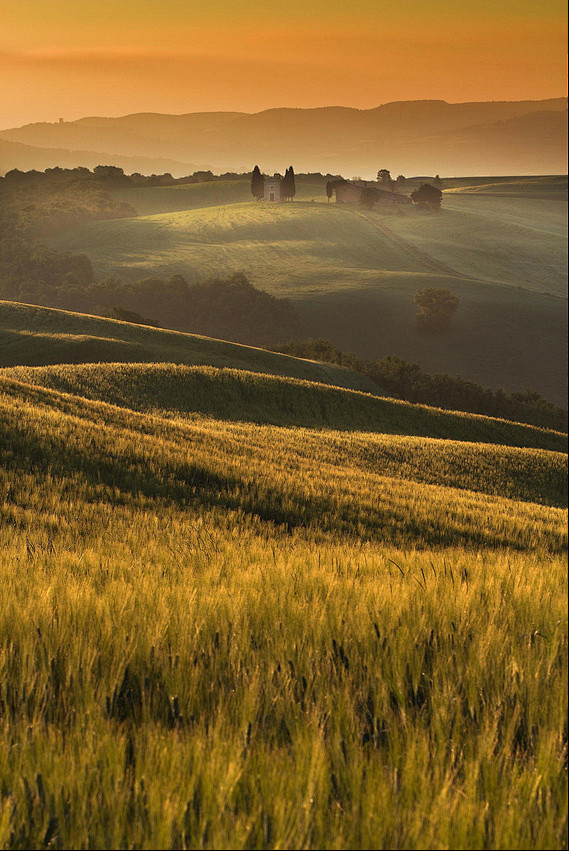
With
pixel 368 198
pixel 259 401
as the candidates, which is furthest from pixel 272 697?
pixel 368 198

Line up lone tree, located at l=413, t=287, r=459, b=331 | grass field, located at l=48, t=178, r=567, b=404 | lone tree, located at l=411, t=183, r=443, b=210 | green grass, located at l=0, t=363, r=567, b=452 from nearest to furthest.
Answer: green grass, located at l=0, t=363, r=567, b=452, grass field, located at l=48, t=178, r=567, b=404, lone tree, located at l=413, t=287, r=459, b=331, lone tree, located at l=411, t=183, r=443, b=210

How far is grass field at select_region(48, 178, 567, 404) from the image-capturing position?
105 metres

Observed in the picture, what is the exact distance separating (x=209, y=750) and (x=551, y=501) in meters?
26.4

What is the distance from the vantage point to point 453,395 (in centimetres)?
6856

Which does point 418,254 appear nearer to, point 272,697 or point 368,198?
point 368,198

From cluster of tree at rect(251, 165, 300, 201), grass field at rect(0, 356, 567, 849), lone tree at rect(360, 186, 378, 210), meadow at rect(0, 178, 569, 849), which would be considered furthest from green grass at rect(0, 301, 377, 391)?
→ cluster of tree at rect(251, 165, 300, 201)

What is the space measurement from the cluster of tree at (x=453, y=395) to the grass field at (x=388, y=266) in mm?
27954

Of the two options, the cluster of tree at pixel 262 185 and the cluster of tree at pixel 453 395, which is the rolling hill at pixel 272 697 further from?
the cluster of tree at pixel 262 185

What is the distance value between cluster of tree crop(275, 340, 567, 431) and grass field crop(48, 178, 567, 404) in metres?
28.0

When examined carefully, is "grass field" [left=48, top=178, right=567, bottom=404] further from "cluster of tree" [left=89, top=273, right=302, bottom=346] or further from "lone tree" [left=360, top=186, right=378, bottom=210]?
"lone tree" [left=360, top=186, right=378, bottom=210]

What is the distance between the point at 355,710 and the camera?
226 cm

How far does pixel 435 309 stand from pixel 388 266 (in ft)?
113

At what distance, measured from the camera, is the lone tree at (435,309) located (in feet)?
359

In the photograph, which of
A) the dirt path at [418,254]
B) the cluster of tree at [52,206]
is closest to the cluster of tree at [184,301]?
the cluster of tree at [52,206]
